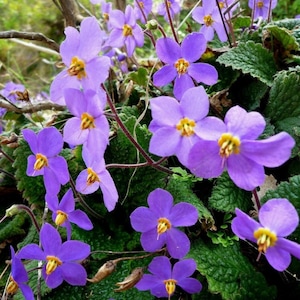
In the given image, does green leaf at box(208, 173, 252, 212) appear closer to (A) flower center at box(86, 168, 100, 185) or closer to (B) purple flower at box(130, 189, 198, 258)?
(B) purple flower at box(130, 189, 198, 258)

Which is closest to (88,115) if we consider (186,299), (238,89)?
(186,299)

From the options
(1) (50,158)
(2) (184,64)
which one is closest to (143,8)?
(2) (184,64)

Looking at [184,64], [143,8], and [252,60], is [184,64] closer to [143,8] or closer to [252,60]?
[252,60]

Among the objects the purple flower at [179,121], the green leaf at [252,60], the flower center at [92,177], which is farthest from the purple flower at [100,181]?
the green leaf at [252,60]

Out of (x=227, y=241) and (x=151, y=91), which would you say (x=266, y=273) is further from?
(x=151, y=91)

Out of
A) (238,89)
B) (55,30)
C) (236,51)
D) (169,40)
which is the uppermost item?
(169,40)

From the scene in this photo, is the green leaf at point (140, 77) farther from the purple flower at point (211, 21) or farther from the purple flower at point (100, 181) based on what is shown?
the purple flower at point (100, 181)

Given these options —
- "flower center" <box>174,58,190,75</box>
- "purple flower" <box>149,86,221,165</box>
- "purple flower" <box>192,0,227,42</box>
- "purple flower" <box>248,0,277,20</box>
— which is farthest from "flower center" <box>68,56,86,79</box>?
"purple flower" <box>248,0,277,20</box>
